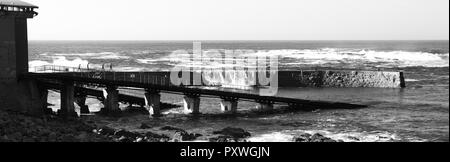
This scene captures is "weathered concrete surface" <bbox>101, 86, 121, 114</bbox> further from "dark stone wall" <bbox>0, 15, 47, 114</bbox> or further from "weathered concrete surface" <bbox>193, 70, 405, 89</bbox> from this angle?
"weathered concrete surface" <bbox>193, 70, 405, 89</bbox>

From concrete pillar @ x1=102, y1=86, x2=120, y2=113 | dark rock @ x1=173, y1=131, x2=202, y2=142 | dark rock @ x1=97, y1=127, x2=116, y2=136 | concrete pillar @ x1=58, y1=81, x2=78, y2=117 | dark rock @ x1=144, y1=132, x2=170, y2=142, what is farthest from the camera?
concrete pillar @ x1=102, y1=86, x2=120, y2=113

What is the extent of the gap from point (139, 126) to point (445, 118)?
64.4 ft

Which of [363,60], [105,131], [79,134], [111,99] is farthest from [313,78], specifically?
[363,60]

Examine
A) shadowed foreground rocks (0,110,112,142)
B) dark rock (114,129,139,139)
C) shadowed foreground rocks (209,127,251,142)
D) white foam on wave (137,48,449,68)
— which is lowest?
shadowed foreground rocks (209,127,251,142)

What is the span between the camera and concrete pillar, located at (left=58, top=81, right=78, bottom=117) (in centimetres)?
3781

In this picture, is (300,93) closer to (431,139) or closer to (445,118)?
(445,118)

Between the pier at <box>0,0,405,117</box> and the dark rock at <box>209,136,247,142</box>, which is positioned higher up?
Result: the pier at <box>0,0,405,117</box>

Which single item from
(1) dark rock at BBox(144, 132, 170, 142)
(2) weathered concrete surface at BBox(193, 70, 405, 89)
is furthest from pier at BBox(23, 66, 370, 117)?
(2) weathered concrete surface at BBox(193, 70, 405, 89)

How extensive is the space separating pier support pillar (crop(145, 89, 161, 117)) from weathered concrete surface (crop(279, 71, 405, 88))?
87.9 ft

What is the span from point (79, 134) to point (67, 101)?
1075cm

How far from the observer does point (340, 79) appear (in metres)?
63.1

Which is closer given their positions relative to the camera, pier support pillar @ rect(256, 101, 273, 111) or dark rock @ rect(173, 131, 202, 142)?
dark rock @ rect(173, 131, 202, 142)

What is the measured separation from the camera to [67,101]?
3797 cm

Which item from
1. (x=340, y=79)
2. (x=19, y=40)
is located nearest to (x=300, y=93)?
(x=340, y=79)
